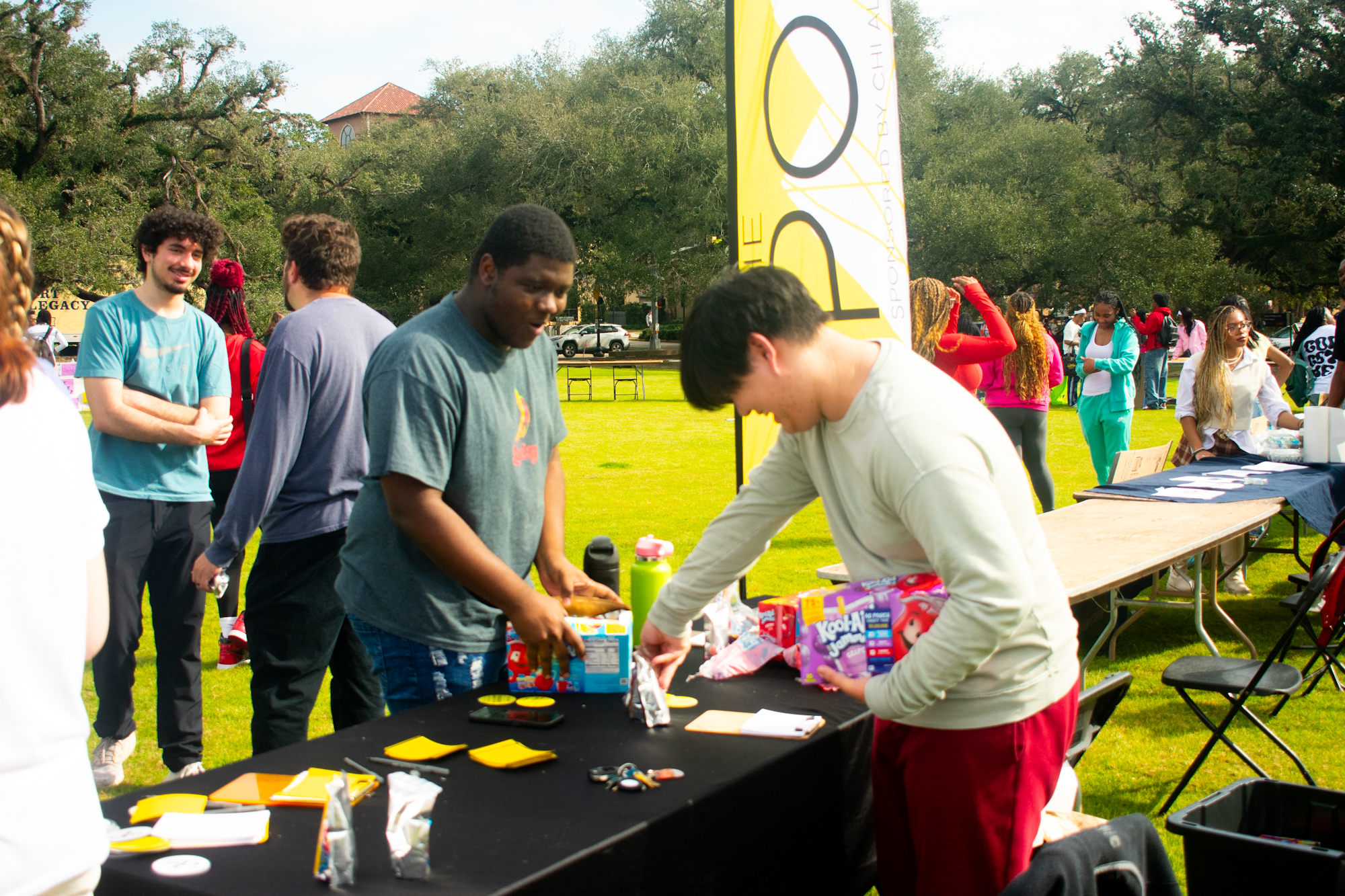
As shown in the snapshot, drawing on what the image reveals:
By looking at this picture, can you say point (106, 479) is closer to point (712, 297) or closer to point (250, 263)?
point (712, 297)

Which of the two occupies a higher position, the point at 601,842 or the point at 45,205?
the point at 45,205

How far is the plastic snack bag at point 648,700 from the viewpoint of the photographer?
190 centimetres

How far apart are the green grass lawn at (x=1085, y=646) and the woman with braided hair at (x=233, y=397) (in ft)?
0.60

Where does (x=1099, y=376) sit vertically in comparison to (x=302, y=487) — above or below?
above

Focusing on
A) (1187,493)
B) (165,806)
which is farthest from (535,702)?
(1187,493)

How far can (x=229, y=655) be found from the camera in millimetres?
4809

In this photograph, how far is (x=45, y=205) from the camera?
2464 cm

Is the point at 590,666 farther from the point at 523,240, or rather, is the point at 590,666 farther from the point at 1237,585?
the point at 1237,585

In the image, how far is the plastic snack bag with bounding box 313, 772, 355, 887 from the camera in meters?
1.30

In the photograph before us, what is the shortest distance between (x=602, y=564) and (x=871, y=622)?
3.32ft

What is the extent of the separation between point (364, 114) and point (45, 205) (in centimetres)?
5089

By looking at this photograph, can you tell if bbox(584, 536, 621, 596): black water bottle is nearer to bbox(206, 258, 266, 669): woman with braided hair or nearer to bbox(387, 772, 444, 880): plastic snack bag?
bbox(387, 772, 444, 880): plastic snack bag

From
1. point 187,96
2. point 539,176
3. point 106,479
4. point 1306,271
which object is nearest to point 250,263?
point 187,96

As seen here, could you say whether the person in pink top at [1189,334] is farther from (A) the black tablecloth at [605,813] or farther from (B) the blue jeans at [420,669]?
(B) the blue jeans at [420,669]
